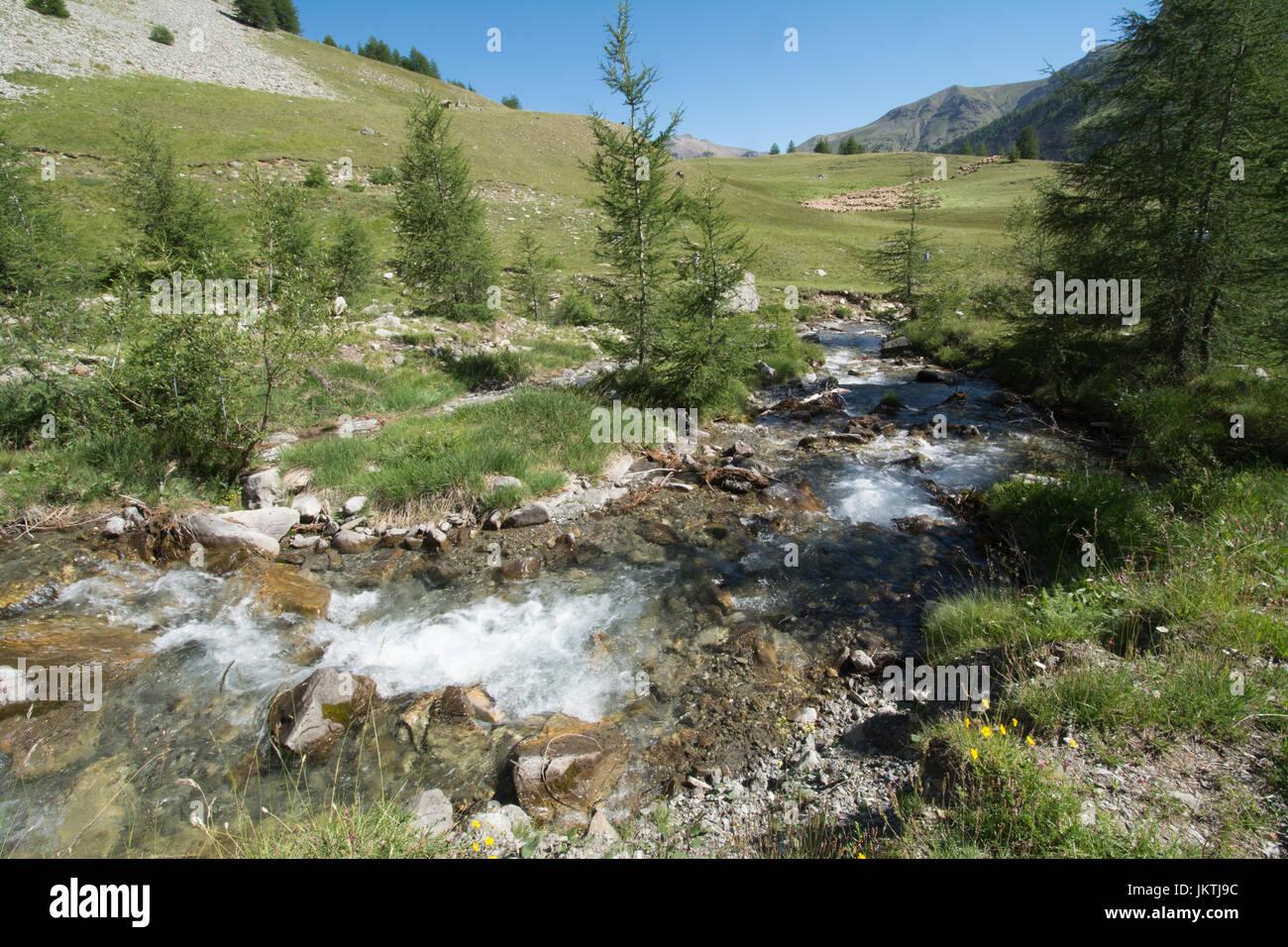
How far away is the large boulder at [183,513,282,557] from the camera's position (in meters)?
8.29

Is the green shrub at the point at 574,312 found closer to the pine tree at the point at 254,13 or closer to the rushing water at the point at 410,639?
the rushing water at the point at 410,639

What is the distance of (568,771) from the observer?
4602 mm

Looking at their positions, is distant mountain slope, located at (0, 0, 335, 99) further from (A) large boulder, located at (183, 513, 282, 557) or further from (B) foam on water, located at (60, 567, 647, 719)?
(B) foam on water, located at (60, 567, 647, 719)

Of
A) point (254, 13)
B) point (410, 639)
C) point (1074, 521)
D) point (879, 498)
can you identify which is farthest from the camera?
point (254, 13)

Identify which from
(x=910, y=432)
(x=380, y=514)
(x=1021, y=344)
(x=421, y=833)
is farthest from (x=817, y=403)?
(x=421, y=833)

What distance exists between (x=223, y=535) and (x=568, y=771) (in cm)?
730

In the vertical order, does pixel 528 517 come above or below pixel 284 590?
above

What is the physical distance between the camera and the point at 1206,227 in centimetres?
1141

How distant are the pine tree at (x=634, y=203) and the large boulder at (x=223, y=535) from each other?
9269 millimetres

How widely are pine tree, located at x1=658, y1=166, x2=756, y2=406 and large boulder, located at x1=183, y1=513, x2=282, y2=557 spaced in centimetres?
952

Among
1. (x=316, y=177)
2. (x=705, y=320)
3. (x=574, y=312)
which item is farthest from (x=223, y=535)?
(x=316, y=177)

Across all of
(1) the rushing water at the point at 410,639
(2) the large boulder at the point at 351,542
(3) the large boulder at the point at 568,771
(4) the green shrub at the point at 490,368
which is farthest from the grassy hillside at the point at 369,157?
(3) the large boulder at the point at 568,771

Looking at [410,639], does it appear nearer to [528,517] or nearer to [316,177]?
[528,517]
